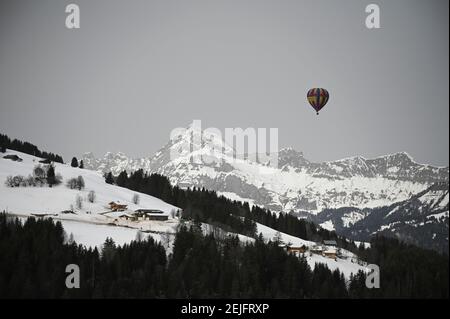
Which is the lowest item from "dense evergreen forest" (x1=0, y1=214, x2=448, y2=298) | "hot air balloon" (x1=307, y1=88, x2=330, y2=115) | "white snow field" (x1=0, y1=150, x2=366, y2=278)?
"dense evergreen forest" (x1=0, y1=214, x2=448, y2=298)

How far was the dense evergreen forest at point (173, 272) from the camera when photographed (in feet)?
323

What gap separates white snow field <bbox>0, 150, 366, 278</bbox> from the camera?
126500 mm

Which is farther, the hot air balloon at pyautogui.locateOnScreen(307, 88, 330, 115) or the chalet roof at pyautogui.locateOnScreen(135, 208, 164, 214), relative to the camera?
the chalet roof at pyautogui.locateOnScreen(135, 208, 164, 214)

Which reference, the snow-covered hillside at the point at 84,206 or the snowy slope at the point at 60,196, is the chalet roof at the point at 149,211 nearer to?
the snow-covered hillside at the point at 84,206

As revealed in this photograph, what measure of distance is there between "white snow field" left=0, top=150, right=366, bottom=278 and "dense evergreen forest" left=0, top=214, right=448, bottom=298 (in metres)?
6.19

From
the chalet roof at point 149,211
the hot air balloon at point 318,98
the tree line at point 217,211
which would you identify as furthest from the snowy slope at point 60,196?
the hot air balloon at point 318,98

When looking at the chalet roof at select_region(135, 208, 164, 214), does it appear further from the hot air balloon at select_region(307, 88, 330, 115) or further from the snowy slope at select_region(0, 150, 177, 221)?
the hot air balloon at select_region(307, 88, 330, 115)

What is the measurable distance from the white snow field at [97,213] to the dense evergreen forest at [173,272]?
6187 millimetres

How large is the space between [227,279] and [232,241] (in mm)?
20247

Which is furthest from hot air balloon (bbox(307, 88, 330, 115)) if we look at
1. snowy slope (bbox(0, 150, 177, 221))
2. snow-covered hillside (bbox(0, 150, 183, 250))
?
snowy slope (bbox(0, 150, 177, 221))

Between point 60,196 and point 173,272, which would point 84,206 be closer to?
point 60,196

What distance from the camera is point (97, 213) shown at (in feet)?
472
